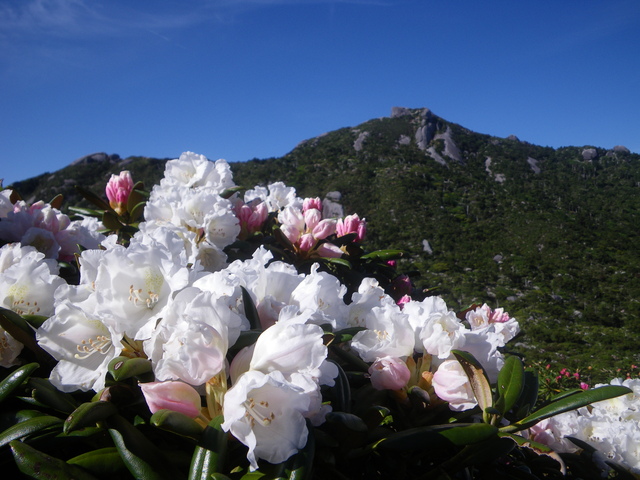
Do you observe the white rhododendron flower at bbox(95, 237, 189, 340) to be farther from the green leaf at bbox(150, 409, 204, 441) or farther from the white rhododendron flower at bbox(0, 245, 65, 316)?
the white rhododendron flower at bbox(0, 245, 65, 316)

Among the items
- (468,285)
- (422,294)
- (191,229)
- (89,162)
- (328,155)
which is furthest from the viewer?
(328,155)

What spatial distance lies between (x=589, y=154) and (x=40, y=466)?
6243 cm

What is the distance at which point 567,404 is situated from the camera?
3.23ft

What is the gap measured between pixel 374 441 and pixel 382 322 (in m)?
0.29

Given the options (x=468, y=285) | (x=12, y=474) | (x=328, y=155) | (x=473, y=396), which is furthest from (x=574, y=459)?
(x=328, y=155)

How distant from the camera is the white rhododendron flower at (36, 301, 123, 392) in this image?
0.87 m

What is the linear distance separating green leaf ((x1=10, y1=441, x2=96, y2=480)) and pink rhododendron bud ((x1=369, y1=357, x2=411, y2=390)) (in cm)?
60

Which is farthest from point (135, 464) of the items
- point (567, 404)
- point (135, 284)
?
point (567, 404)

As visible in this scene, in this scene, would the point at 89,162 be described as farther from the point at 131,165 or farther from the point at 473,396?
the point at 473,396

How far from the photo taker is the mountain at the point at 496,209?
28484 mm

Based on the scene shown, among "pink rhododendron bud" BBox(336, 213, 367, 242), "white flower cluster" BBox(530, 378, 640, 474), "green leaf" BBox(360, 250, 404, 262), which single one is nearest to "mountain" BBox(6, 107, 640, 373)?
"green leaf" BBox(360, 250, 404, 262)

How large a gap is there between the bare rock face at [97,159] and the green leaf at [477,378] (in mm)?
44039

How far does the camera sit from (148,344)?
0.81m

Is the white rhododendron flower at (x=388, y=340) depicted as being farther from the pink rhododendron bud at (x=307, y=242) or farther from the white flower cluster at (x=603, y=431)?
the pink rhododendron bud at (x=307, y=242)
